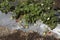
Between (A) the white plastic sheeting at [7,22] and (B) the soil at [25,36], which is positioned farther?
(A) the white plastic sheeting at [7,22]

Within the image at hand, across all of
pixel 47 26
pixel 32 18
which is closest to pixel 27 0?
pixel 32 18

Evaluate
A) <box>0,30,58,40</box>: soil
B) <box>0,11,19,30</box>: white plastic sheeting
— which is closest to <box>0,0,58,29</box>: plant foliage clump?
<box>0,11,19,30</box>: white plastic sheeting

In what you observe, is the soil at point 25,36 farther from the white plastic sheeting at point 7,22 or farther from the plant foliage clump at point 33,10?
the plant foliage clump at point 33,10

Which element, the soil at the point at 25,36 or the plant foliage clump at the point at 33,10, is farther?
the plant foliage clump at the point at 33,10

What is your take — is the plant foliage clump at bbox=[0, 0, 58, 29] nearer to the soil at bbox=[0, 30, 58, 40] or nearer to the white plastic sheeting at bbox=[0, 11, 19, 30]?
the white plastic sheeting at bbox=[0, 11, 19, 30]

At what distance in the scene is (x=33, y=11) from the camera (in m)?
5.90

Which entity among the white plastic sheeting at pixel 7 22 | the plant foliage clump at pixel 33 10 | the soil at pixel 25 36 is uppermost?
the plant foliage clump at pixel 33 10

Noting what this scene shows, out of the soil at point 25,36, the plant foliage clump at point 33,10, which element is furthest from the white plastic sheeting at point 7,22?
the soil at point 25,36

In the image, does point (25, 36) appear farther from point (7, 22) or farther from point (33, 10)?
point (33, 10)

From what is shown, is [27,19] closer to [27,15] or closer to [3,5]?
[27,15]

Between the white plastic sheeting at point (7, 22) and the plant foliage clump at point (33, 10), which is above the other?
the plant foliage clump at point (33, 10)

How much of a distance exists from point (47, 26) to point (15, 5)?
1369mm

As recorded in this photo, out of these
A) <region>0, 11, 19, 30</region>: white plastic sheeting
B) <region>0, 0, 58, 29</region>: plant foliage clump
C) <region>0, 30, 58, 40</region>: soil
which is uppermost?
<region>0, 0, 58, 29</region>: plant foliage clump

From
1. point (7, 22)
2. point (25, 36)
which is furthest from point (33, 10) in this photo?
point (25, 36)
